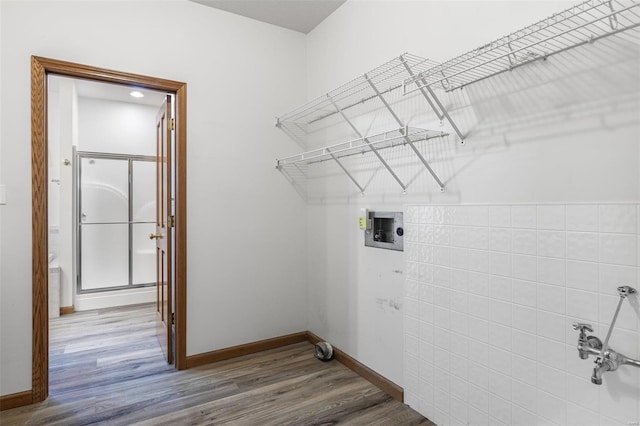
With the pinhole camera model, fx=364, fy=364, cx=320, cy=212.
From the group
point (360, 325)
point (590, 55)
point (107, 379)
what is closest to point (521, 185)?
point (590, 55)

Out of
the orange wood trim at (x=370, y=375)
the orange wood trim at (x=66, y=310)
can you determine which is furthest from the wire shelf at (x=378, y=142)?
the orange wood trim at (x=66, y=310)

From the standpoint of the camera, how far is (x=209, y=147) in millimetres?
2605

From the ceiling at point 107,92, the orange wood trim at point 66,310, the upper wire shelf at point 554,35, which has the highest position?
the ceiling at point 107,92

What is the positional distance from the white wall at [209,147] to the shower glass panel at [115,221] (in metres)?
2.31

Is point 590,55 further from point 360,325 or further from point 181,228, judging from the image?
point 181,228

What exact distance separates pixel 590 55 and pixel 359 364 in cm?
204

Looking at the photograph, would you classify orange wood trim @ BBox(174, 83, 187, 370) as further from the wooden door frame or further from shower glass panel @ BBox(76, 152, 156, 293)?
shower glass panel @ BBox(76, 152, 156, 293)

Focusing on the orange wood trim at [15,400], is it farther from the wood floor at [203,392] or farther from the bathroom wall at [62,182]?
the bathroom wall at [62,182]

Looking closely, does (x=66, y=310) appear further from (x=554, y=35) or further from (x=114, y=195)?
(x=554, y=35)

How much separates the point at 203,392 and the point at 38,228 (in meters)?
1.34

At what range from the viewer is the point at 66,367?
8.32ft

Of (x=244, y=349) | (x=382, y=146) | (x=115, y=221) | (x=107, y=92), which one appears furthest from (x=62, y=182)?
(x=382, y=146)

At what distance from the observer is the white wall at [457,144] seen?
1241 mm

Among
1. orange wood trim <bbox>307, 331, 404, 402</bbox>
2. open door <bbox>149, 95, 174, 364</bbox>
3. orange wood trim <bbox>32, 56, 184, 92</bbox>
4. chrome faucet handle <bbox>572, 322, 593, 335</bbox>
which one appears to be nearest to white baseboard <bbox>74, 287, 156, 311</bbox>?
open door <bbox>149, 95, 174, 364</bbox>
